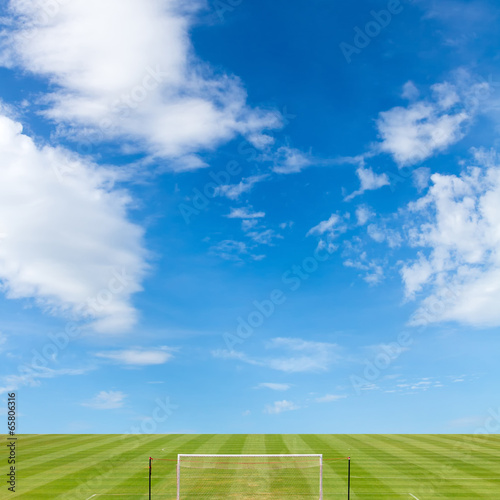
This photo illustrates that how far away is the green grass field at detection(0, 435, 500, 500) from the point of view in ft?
87.6

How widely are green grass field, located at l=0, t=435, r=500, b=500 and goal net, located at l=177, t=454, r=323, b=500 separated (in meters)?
0.56

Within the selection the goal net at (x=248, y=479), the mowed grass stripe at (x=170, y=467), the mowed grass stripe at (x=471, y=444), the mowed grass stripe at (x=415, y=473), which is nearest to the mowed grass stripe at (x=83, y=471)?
the mowed grass stripe at (x=170, y=467)

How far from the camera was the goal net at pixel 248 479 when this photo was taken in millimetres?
25844

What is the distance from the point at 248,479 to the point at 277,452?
368 inches

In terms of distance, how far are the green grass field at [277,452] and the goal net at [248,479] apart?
1.83 feet

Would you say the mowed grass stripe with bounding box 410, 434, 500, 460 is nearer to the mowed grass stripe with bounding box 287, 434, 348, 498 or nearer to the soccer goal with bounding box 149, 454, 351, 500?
the mowed grass stripe with bounding box 287, 434, 348, 498

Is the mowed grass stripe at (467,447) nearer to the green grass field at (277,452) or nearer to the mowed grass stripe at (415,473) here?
the green grass field at (277,452)

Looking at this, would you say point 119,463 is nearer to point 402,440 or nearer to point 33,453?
point 33,453

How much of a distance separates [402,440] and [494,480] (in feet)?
62.5

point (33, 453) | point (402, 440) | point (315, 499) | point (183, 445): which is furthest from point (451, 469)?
point (33, 453)

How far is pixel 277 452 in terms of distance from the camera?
124 ft

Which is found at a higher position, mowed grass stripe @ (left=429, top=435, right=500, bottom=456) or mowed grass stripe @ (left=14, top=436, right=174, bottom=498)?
mowed grass stripe @ (left=429, top=435, right=500, bottom=456)

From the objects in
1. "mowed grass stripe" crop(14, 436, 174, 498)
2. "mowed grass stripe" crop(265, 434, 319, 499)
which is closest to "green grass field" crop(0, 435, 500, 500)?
"mowed grass stripe" crop(14, 436, 174, 498)

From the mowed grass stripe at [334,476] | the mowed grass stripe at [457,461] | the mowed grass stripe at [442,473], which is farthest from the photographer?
the mowed grass stripe at [457,461]
